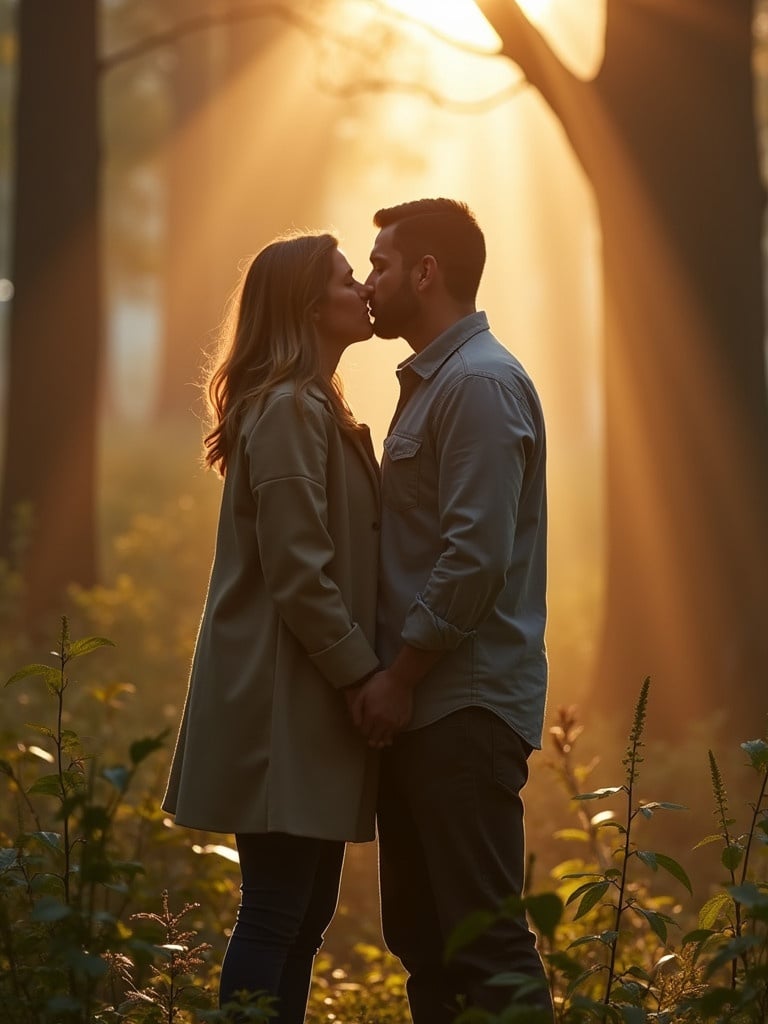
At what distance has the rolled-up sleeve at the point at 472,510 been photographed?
3336 millimetres

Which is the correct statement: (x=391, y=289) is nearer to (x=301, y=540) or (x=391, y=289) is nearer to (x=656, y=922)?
(x=301, y=540)

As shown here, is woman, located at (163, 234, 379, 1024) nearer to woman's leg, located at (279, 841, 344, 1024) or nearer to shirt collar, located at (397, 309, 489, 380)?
woman's leg, located at (279, 841, 344, 1024)

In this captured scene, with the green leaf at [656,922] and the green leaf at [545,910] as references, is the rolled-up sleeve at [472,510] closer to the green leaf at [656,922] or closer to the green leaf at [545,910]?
the green leaf at [656,922]

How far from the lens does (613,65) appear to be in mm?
7594

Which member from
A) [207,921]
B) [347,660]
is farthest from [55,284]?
[347,660]

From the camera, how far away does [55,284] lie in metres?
10.1

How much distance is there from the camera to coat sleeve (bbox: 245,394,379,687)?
3.40m

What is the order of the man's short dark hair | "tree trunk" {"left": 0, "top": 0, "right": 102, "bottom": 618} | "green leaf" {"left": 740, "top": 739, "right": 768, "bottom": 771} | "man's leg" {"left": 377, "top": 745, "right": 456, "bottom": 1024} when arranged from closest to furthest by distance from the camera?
"green leaf" {"left": 740, "top": 739, "right": 768, "bottom": 771} → "man's leg" {"left": 377, "top": 745, "right": 456, "bottom": 1024} → the man's short dark hair → "tree trunk" {"left": 0, "top": 0, "right": 102, "bottom": 618}

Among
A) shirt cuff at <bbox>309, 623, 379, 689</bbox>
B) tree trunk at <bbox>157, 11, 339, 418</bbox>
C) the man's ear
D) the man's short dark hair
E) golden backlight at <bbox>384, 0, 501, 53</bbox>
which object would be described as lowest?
shirt cuff at <bbox>309, 623, 379, 689</bbox>

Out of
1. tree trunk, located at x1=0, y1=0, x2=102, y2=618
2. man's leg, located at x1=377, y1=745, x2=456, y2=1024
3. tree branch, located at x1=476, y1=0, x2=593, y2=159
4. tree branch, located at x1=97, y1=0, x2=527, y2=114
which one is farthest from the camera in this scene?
tree trunk, located at x1=0, y1=0, x2=102, y2=618

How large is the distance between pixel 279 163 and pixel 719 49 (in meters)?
15.4

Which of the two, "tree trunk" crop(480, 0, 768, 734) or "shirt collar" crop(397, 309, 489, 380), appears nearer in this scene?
"shirt collar" crop(397, 309, 489, 380)

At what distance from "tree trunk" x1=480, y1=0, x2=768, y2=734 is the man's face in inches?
156

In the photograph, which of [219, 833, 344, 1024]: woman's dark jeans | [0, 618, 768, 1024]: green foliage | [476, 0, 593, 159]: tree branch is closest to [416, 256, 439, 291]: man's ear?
[0, 618, 768, 1024]: green foliage
